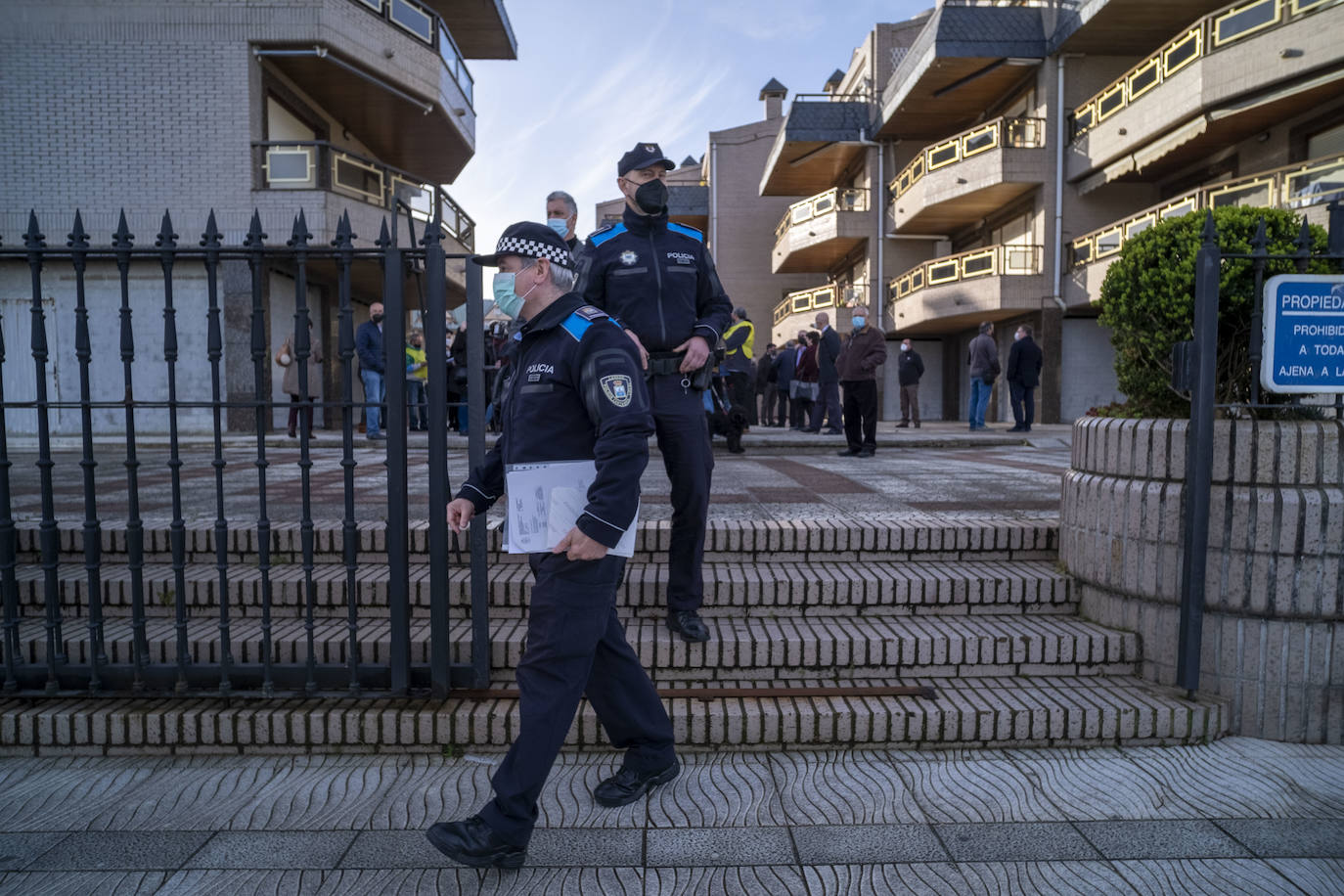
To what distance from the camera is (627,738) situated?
2980mm

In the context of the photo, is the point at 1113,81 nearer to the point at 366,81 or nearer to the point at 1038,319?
the point at 1038,319

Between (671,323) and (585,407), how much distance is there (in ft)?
3.84

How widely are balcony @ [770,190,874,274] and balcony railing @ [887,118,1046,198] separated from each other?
4.13m

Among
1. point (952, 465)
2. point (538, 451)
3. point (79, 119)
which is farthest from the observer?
point (79, 119)

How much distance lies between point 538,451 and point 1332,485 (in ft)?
10.8

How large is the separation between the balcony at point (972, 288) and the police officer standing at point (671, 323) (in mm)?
19725

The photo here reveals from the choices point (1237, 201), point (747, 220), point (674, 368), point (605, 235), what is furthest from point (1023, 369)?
point (747, 220)

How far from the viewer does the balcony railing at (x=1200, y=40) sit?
14.7 meters

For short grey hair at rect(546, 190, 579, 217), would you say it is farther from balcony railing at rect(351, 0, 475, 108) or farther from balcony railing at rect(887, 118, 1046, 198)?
balcony railing at rect(887, 118, 1046, 198)

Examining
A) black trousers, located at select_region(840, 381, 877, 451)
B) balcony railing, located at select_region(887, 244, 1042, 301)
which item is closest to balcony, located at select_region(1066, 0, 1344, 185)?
balcony railing, located at select_region(887, 244, 1042, 301)

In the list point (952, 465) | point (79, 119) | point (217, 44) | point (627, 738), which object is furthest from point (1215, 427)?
point (79, 119)

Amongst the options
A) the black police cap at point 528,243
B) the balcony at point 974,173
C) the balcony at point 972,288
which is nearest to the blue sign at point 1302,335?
the black police cap at point 528,243

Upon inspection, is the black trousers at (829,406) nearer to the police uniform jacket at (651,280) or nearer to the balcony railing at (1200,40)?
the police uniform jacket at (651,280)

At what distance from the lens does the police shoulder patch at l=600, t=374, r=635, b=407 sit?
2518 millimetres
